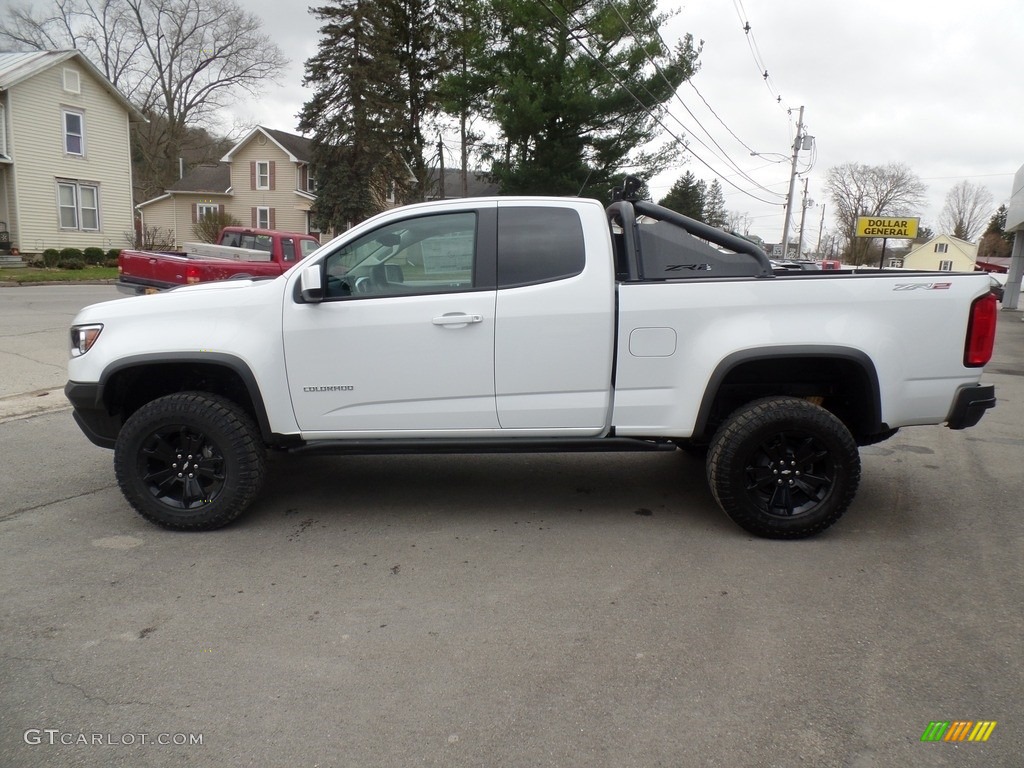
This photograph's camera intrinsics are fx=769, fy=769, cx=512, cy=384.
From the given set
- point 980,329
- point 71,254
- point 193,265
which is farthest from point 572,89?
point 980,329

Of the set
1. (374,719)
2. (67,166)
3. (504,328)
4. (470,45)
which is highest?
(470,45)

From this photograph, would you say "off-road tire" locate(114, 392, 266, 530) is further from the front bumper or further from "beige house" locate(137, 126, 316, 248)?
"beige house" locate(137, 126, 316, 248)

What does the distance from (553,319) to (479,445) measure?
0.87 meters

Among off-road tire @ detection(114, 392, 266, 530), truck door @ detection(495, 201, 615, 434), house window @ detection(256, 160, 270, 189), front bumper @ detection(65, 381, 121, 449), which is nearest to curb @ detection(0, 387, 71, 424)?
front bumper @ detection(65, 381, 121, 449)

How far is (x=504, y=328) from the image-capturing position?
14.4ft

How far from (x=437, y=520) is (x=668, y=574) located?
1521mm

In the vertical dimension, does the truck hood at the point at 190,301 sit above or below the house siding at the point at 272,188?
below

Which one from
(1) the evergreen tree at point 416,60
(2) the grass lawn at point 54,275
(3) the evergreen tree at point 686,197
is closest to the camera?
(2) the grass lawn at point 54,275

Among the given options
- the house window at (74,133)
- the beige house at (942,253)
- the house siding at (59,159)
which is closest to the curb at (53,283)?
the house siding at (59,159)

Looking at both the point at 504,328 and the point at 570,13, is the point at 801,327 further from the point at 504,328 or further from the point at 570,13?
the point at 570,13

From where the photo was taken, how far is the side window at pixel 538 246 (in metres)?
4.48

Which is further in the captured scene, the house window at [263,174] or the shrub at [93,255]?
the house window at [263,174]

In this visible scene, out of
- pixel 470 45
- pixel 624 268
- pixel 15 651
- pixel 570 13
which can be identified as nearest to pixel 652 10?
pixel 570 13

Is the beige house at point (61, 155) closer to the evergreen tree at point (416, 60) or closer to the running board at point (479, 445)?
the evergreen tree at point (416, 60)
